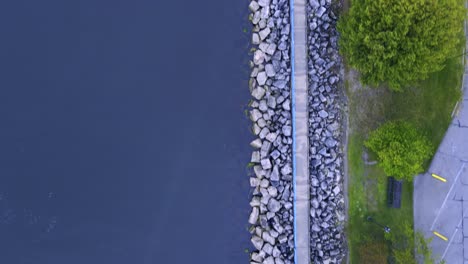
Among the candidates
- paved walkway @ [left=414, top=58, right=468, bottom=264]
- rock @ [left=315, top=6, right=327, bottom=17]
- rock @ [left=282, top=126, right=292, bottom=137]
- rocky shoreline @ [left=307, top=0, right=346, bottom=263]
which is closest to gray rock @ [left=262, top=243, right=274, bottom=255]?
rocky shoreline @ [left=307, top=0, right=346, bottom=263]

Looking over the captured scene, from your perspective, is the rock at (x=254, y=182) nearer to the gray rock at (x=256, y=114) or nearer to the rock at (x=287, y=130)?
the rock at (x=287, y=130)

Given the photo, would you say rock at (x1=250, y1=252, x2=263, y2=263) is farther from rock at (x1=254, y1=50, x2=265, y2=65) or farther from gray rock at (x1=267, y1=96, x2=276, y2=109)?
rock at (x1=254, y1=50, x2=265, y2=65)

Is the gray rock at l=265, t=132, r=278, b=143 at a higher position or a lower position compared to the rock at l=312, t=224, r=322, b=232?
higher

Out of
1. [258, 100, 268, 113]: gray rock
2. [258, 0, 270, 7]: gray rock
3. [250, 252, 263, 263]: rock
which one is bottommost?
[250, 252, 263, 263]: rock

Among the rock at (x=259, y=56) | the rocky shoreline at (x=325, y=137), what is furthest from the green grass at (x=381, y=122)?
the rock at (x=259, y=56)

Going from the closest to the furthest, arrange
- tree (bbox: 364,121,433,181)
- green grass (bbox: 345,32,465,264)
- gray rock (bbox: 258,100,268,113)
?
1. tree (bbox: 364,121,433,181)
2. green grass (bbox: 345,32,465,264)
3. gray rock (bbox: 258,100,268,113)

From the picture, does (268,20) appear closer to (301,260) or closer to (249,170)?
(249,170)

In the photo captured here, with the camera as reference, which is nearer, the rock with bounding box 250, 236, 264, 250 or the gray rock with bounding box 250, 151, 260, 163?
the rock with bounding box 250, 236, 264, 250
